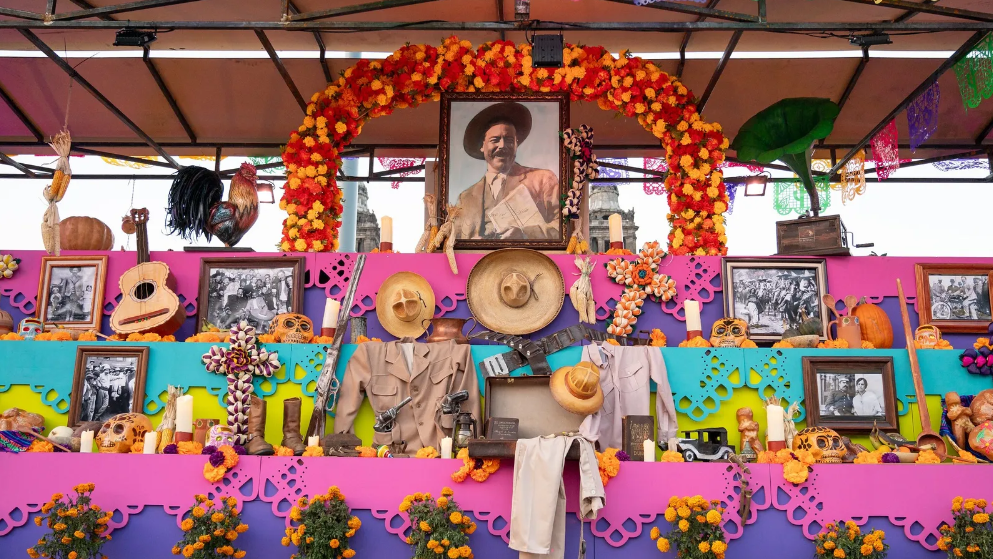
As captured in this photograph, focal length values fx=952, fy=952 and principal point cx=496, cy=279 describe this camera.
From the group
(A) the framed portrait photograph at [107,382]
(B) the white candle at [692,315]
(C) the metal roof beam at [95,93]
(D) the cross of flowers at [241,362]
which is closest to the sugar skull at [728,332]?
(B) the white candle at [692,315]

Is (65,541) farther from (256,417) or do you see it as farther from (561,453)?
(561,453)

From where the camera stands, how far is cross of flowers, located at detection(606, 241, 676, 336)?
782 cm

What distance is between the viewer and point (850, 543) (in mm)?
5449

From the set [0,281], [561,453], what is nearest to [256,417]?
[561,453]

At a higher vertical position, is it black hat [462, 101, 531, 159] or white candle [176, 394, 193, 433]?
black hat [462, 101, 531, 159]

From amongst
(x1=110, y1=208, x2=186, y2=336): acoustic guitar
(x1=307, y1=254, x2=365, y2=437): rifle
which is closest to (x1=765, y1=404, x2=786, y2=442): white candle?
(x1=307, y1=254, x2=365, y2=437): rifle

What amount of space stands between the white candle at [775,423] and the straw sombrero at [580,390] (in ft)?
3.61

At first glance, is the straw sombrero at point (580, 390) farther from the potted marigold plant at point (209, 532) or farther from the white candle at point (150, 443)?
the white candle at point (150, 443)

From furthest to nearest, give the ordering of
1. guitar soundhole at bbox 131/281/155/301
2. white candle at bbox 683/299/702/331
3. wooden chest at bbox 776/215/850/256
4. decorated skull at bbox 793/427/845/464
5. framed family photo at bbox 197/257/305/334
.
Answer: wooden chest at bbox 776/215/850/256
framed family photo at bbox 197/257/305/334
guitar soundhole at bbox 131/281/155/301
white candle at bbox 683/299/702/331
decorated skull at bbox 793/427/845/464

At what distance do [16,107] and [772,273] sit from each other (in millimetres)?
8324

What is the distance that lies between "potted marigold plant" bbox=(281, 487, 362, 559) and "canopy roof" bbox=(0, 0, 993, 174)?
163 inches

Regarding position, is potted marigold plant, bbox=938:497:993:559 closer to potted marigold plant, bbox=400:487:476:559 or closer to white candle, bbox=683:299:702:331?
white candle, bbox=683:299:702:331

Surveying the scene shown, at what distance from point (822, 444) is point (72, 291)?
6.02m

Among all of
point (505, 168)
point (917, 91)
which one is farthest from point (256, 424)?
point (917, 91)
